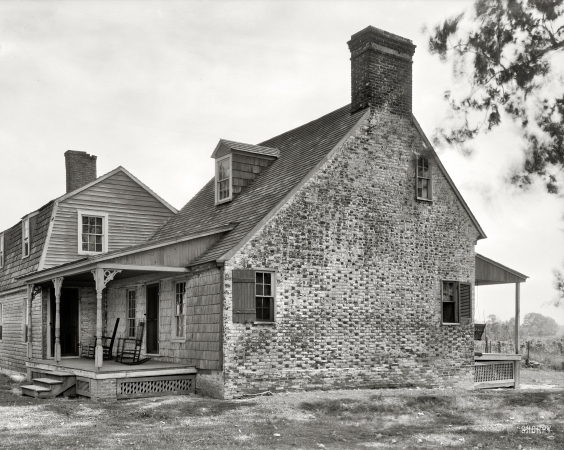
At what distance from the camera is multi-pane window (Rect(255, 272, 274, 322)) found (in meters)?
17.2

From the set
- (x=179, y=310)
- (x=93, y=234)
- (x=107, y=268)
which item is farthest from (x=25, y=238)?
(x=107, y=268)

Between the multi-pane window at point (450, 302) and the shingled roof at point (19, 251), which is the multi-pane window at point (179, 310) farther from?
the shingled roof at point (19, 251)

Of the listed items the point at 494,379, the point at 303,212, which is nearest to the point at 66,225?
the point at 303,212

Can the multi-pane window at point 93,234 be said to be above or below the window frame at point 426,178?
below

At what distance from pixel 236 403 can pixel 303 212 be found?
480 centimetres

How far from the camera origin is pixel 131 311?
71.3 ft

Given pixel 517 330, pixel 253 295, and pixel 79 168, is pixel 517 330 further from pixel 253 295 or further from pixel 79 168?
pixel 79 168

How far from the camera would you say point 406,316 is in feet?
64.2

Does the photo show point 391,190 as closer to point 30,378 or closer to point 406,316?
point 406,316

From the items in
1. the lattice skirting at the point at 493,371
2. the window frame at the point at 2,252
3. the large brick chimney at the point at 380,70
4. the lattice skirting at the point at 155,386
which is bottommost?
the lattice skirting at the point at 493,371

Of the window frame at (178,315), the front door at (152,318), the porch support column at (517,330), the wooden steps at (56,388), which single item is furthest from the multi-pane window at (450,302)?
the wooden steps at (56,388)

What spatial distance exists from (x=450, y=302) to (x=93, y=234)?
12096 mm

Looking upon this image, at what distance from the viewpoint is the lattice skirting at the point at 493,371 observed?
2153 cm

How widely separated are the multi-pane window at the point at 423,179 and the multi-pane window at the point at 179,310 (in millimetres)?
6782
